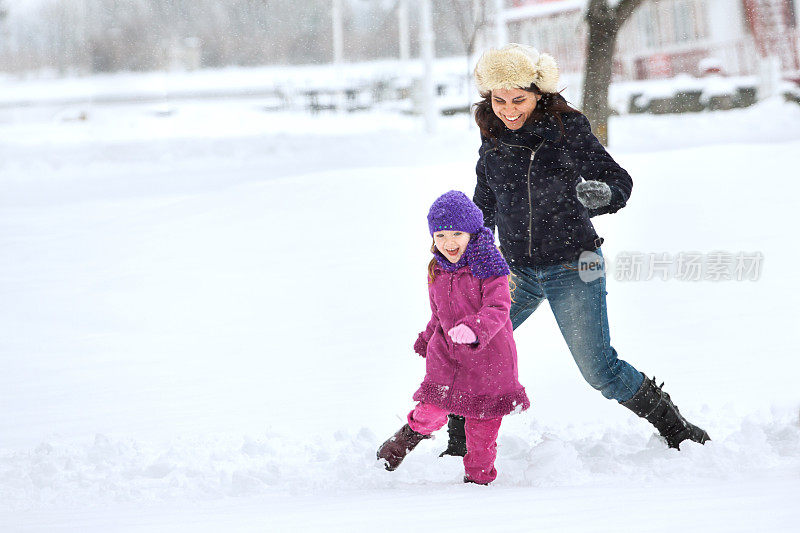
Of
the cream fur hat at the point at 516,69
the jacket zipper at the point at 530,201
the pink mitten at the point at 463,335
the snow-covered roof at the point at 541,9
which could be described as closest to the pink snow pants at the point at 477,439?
the pink mitten at the point at 463,335

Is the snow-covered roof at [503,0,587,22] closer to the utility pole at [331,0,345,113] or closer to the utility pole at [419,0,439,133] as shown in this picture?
the utility pole at [331,0,345,113]

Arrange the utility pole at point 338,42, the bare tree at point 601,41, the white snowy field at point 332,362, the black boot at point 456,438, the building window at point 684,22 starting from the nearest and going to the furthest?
the white snowy field at point 332,362, the black boot at point 456,438, the bare tree at point 601,41, the utility pole at point 338,42, the building window at point 684,22

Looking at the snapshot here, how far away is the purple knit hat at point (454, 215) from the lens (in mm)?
3354

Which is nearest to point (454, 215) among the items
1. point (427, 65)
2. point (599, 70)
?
point (599, 70)

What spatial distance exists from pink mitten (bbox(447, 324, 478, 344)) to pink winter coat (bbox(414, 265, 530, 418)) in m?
0.08

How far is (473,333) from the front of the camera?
3.24 m

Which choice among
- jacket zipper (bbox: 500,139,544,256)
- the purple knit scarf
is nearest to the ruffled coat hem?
the purple knit scarf

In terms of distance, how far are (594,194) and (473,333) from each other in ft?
2.09

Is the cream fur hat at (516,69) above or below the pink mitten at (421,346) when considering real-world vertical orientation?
above

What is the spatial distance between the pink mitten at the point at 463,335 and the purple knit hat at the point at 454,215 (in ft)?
1.18

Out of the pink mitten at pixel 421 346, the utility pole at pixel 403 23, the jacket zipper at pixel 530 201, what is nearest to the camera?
the jacket zipper at pixel 530 201

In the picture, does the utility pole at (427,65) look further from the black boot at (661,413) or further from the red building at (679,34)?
the black boot at (661,413)

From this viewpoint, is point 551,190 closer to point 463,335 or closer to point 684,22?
point 463,335

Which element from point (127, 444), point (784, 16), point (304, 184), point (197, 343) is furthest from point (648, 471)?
point (784, 16)
